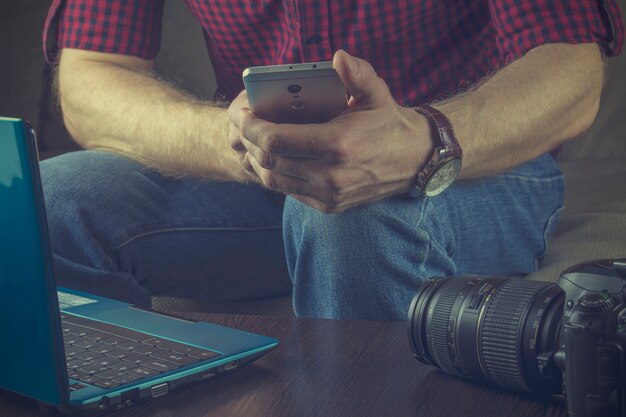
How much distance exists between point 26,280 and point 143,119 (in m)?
0.69

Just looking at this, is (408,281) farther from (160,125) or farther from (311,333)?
(160,125)

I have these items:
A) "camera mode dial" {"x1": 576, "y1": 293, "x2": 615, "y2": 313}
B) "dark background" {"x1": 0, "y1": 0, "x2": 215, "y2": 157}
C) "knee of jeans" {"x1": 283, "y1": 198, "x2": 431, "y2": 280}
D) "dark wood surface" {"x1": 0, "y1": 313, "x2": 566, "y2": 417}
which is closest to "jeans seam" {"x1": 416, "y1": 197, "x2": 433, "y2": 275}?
"knee of jeans" {"x1": 283, "y1": 198, "x2": 431, "y2": 280}

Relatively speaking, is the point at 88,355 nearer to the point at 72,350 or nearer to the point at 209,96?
the point at 72,350

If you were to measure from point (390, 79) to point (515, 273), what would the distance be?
0.31 meters

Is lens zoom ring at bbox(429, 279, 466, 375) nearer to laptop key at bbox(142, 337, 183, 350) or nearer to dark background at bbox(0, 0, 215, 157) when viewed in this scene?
laptop key at bbox(142, 337, 183, 350)

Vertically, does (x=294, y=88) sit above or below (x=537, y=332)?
above

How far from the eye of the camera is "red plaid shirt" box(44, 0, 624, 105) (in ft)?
3.68

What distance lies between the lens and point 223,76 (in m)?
1.40

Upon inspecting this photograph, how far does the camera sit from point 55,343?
Answer: 579 millimetres

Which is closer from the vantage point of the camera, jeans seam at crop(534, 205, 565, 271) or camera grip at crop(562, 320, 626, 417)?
camera grip at crop(562, 320, 626, 417)

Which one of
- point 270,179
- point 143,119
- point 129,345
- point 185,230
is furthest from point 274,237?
point 129,345

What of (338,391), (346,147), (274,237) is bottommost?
(274,237)

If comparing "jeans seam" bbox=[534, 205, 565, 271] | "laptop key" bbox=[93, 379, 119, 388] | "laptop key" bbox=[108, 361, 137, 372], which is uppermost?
"laptop key" bbox=[93, 379, 119, 388]

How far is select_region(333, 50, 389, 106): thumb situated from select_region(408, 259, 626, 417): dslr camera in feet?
0.70
